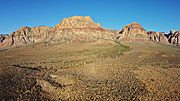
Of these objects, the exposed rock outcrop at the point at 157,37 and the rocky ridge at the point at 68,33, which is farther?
the exposed rock outcrop at the point at 157,37

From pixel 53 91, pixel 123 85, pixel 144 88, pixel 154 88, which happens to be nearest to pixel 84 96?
pixel 53 91

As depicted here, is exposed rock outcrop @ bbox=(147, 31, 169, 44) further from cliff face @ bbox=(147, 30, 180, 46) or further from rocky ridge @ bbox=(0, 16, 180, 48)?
rocky ridge @ bbox=(0, 16, 180, 48)

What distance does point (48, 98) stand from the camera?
432 inches

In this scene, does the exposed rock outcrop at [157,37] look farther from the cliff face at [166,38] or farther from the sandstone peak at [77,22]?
the sandstone peak at [77,22]

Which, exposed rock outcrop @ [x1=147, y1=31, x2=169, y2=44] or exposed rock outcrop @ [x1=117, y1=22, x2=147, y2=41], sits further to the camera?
exposed rock outcrop @ [x1=147, y1=31, x2=169, y2=44]

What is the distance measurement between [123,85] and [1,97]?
11803 mm

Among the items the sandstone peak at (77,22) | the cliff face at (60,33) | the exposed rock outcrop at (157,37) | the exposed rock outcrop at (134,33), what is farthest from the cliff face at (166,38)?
the sandstone peak at (77,22)

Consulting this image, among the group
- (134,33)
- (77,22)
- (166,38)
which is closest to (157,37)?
(166,38)

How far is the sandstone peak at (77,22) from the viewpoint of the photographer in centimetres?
11924

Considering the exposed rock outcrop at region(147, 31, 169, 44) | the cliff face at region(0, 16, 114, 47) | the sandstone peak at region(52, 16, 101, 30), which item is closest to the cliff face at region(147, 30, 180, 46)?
the exposed rock outcrop at region(147, 31, 169, 44)

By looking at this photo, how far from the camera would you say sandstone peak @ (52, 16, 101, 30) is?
119 metres

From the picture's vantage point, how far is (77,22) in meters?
122

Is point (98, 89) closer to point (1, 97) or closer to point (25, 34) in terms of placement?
point (1, 97)

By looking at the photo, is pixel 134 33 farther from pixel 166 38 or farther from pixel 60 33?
pixel 60 33
